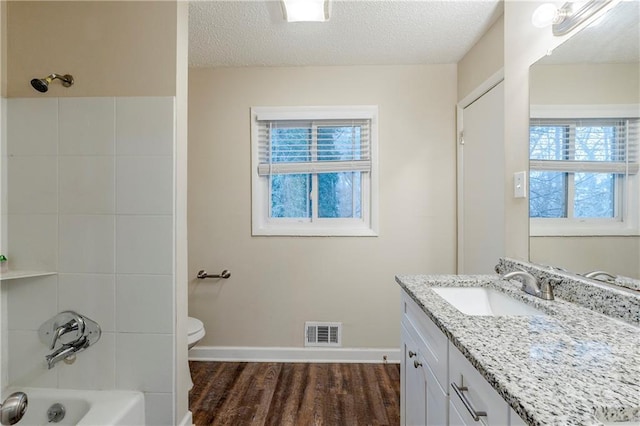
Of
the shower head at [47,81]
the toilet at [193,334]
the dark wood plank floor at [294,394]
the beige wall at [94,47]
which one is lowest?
the dark wood plank floor at [294,394]

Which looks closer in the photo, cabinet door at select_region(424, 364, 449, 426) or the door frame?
cabinet door at select_region(424, 364, 449, 426)

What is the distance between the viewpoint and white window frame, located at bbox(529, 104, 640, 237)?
2.83ft

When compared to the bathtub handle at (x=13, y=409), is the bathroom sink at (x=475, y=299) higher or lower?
higher

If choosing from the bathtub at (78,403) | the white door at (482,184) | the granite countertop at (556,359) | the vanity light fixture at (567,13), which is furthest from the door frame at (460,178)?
the bathtub at (78,403)

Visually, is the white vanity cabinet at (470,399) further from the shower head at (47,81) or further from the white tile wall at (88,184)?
the shower head at (47,81)

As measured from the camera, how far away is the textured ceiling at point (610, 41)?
878 millimetres

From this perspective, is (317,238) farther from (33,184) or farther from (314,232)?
(33,184)

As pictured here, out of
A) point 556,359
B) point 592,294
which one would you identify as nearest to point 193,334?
point 556,359

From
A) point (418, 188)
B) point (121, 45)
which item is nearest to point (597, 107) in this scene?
point (418, 188)

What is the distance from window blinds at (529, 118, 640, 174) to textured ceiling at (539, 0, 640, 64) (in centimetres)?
21

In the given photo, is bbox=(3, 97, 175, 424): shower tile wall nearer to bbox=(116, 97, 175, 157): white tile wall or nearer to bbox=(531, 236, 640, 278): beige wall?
bbox=(116, 97, 175, 157): white tile wall

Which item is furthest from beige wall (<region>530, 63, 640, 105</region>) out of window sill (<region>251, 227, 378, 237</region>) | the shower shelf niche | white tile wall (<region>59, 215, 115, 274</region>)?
the shower shelf niche

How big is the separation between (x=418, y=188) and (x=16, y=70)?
2.41 meters

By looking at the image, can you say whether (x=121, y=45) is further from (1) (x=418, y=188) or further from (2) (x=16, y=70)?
(1) (x=418, y=188)
